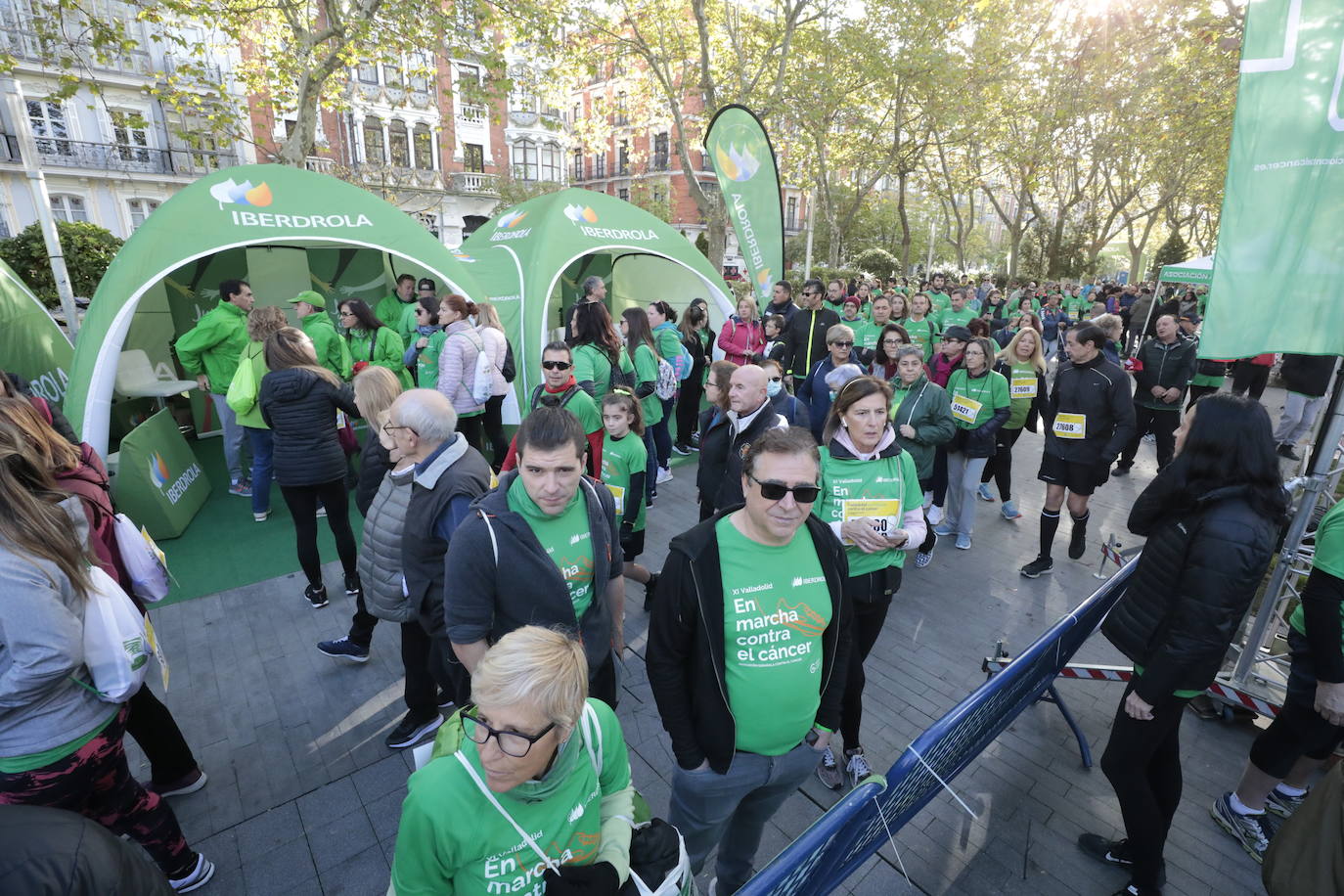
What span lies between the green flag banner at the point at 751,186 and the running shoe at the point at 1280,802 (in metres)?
Result: 7.57

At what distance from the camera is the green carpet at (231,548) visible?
5.16m

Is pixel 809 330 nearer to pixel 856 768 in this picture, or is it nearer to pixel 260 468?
pixel 856 768

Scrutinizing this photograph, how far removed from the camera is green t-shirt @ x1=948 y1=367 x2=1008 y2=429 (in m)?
5.47

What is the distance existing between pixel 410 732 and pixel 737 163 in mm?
8244

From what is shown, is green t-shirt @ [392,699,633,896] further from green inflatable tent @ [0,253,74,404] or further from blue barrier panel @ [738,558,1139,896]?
green inflatable tent @ [0,253,74,404]

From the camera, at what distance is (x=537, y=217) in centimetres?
930

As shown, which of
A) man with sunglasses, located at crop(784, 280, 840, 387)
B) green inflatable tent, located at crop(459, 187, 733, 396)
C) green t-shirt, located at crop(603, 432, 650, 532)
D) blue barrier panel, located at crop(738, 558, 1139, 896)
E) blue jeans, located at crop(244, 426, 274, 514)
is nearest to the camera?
blue barrier panel, located at crop(738, 558, 1139, 896)

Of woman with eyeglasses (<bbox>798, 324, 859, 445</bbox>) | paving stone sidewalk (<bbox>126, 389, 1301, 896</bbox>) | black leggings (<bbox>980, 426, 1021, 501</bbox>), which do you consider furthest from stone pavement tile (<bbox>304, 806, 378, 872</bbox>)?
black leggings (<bbox>980, 426, 1021, 501</bbox>)

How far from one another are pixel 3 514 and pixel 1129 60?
21.5 meters

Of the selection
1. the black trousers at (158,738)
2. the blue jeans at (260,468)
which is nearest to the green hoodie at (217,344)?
the blue jeans at (260,468)

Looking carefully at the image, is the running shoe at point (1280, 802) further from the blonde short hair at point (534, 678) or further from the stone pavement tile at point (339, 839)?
the stone pavement tile at point (339, 839)

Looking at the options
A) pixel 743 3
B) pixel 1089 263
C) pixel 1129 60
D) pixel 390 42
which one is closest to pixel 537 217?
pixel 390 42

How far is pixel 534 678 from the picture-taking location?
1413 mm

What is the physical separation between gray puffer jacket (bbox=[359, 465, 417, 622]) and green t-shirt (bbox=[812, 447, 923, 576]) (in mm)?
1939
